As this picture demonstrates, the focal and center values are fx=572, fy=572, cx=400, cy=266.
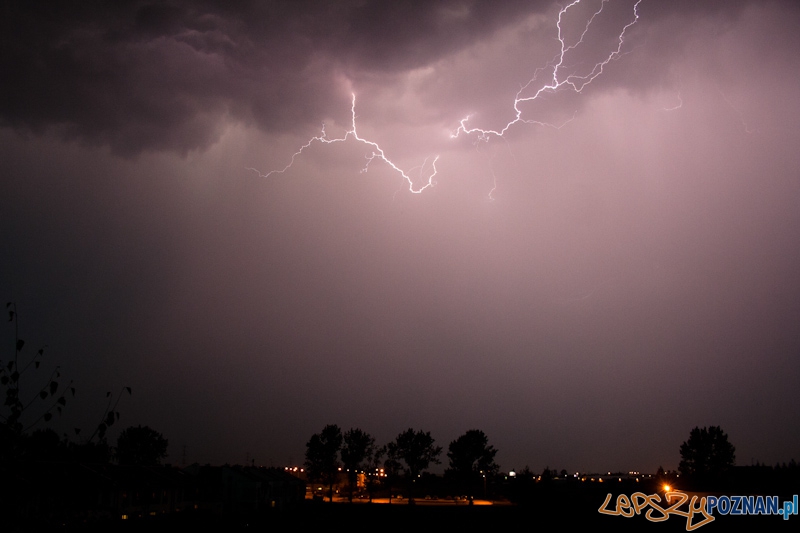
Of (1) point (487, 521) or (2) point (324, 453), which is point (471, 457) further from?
(1) point (487, 521)

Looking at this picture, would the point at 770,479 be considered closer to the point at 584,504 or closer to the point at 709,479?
the point at 709,479

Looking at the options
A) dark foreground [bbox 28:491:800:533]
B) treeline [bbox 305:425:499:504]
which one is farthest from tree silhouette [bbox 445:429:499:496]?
dark foreground [bbox 28:491:800:533]

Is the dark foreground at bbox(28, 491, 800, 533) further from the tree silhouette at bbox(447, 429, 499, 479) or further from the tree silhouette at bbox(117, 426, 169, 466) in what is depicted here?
the tree silhouette at bbox(117, 426, 169, 466)

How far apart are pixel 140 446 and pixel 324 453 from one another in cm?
2778

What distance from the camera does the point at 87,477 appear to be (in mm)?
5215

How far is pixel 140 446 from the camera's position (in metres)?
82.9

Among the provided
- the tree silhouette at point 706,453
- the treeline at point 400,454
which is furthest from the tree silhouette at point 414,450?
the tree silhouette at point 706,453

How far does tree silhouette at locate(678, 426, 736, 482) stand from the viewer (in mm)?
69312

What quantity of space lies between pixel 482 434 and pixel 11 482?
80994 mm

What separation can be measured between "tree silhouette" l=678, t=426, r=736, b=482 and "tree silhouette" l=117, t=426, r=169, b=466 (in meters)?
71.3

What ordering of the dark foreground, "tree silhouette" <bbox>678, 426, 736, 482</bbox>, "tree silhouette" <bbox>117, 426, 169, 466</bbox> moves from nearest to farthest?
the dark foreground → "tree silhouette" <bbox>678, 426, 736, 482</bbox> → "tree silhouette" <bbox>117, 426, 169, 466</bbox>

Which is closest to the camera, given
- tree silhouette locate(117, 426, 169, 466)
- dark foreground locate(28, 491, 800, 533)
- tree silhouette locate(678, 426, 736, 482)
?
dark foreground locate(28, 491, 800, 533)

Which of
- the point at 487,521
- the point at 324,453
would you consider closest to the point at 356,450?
the point at 324,453

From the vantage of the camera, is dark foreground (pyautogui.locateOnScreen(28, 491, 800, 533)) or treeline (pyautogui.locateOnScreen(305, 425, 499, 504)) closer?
dark foreground (pyautogui.locateOnScreen(28, 491, 800, 533))
